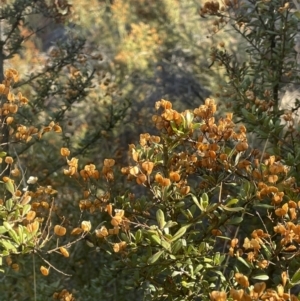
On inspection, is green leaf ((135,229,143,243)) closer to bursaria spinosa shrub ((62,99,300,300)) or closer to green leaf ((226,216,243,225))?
bursaria spinosa shrub ((62,99,300,300))

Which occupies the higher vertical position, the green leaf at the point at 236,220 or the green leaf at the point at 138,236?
the green leaf at the point at 138,236

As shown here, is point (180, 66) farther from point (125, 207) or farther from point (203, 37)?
point (125, 207)

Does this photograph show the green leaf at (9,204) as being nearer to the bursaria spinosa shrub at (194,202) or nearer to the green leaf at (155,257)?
the bursaria spinosa shrub at (194,202)

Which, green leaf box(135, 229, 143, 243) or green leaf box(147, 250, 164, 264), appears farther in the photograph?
green leaf box(135, 229, 143, 243)

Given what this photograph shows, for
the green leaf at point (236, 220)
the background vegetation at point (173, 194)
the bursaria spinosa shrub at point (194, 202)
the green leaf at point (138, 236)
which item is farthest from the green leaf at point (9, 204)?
the green leaf at point (236, 220)

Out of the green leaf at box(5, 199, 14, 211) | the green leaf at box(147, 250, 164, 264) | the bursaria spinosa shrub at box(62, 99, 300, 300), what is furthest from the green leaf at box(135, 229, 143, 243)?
the green leaf at box(5, 199, 14, 211)

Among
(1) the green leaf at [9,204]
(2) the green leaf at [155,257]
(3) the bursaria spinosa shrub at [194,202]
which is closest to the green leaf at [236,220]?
(3) the bursaria spinosa shrub at [194,202]

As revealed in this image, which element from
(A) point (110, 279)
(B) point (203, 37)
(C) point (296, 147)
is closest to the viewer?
(C) point (296, 147)

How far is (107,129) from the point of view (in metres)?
4.35

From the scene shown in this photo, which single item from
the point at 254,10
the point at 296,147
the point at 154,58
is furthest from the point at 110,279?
the point at 154,58

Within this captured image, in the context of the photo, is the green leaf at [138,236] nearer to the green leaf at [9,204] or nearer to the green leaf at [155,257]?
the green leaf at [155,257]

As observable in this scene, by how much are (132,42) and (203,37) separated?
1.75 meters

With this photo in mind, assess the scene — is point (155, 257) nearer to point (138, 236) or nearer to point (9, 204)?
point (138, 236)

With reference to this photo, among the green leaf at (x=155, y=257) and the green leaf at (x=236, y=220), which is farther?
the green leaf at (x=236, y=220)
